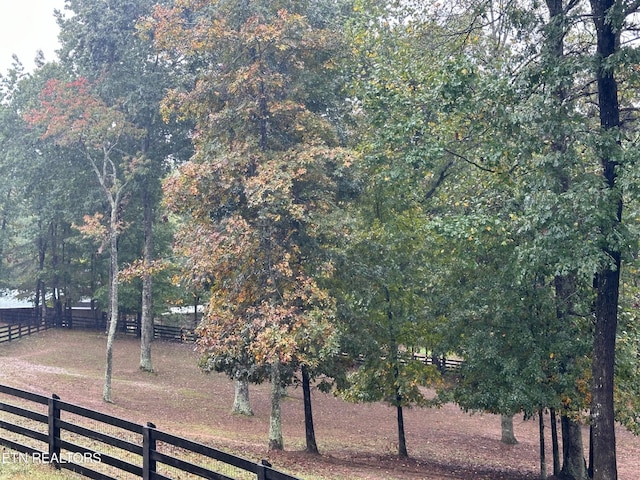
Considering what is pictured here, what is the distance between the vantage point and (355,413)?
1109 inches

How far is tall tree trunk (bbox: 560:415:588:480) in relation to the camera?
53.4ft

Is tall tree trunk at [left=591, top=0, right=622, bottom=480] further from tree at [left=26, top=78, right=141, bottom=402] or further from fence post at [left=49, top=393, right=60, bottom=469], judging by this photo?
tree at [left=26, top=78, right=141, bottom=402]

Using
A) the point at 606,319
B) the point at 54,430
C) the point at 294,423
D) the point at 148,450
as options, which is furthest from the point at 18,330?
the point at 606,319

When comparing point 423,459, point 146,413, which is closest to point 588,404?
point 423,459

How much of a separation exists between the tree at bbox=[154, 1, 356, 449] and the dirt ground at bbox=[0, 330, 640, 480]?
2.81 m

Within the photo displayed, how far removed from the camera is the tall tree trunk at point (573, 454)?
16266mm

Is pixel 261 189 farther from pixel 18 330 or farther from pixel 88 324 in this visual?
pixel 88 324

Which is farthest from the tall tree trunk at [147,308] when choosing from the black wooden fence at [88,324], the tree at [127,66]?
the black wooden fence at [88,324]

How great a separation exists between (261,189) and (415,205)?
596 centimetres

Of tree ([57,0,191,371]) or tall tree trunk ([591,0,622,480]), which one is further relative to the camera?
tree ([57,0,191,371])

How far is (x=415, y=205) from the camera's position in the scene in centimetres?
1870

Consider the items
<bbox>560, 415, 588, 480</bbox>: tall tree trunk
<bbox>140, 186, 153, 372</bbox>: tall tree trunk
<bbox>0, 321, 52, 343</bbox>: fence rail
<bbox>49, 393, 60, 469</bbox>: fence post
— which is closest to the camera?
Answer: <bbox>49, 393, 60, 469</bbox>: fence post

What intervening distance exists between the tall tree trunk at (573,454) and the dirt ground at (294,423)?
4.82 feet

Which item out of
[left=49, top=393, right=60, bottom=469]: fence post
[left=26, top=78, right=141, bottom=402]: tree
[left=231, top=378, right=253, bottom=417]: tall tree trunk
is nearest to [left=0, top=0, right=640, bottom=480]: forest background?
[left=49, top=393, right=60, bottom=469]: fence post
